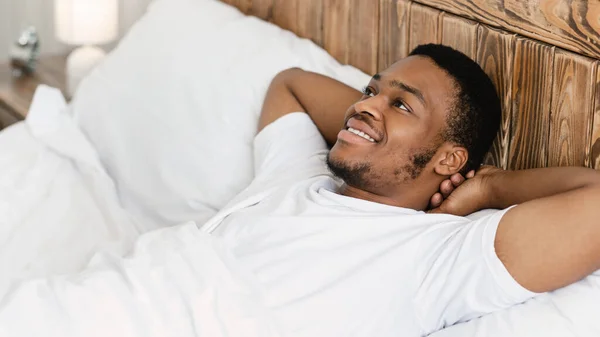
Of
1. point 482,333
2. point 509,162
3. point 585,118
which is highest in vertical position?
point 585,118

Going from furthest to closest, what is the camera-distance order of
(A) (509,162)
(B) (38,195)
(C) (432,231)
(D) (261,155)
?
(B) (38,195) → (D) (261,155) → (A) (509,162) → (C) (432,231)

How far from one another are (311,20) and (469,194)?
2.45 ft

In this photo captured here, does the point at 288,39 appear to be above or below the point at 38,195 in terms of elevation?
above

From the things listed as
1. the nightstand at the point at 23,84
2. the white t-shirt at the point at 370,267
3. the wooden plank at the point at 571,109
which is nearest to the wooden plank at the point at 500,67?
the wooden plank at the point at 571,109

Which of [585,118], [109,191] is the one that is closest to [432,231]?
[585,118]

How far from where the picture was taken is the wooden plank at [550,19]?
1.25 meters

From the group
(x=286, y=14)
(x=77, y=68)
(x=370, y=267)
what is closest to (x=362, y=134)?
(x=370, y=267)

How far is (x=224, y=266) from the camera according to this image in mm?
1353

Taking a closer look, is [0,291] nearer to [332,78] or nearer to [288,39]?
[332,78]

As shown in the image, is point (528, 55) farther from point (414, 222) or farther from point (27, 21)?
point (27, 21)

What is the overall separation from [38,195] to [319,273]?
0.81 metres

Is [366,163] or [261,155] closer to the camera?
[366,163]

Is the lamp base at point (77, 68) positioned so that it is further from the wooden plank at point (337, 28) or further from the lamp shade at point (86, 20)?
the wooden plank at point (337, 28)

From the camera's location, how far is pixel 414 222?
1346 mm
